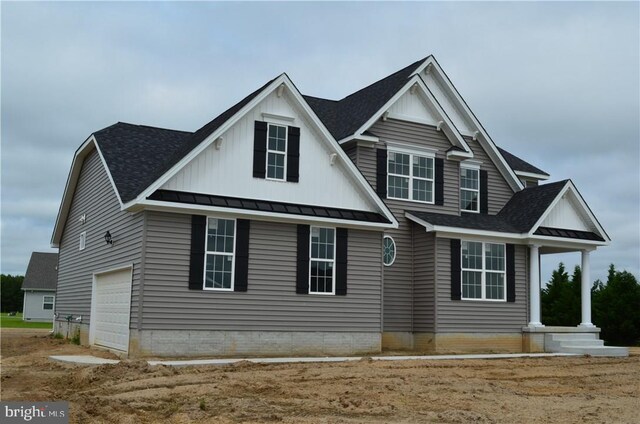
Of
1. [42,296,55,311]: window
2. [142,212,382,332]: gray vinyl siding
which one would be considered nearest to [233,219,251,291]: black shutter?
[142,212,382,332]: gray vinyl siding

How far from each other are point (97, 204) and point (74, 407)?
1247 centimetres

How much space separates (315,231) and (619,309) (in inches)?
557

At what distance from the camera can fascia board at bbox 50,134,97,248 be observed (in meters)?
23.1

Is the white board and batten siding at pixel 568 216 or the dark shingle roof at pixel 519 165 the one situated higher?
the dark shingle roof at pixel 519 165

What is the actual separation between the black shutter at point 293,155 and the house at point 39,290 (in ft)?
145

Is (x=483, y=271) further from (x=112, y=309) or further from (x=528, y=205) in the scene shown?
(x=112, y=309)

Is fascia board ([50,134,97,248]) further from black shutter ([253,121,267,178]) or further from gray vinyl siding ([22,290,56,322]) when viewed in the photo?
gray vinyl siding ([22,290,56,322])

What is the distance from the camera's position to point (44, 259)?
200ft

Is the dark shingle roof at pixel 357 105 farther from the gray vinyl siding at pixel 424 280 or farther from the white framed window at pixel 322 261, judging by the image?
the white framed window at pixel 322 261

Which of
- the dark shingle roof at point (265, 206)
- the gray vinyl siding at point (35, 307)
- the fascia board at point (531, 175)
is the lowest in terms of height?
the gray vinyl siding at point (35, 307)

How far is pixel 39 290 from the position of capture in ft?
191

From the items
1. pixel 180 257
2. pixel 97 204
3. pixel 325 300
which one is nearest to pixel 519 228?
pixel 325 300

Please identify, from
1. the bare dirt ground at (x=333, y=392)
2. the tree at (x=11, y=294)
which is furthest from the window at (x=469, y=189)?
the tree at (x=11, y=294)

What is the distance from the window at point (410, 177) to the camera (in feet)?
75.2
